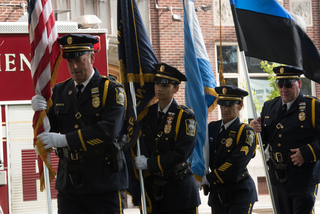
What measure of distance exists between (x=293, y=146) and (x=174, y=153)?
165cm

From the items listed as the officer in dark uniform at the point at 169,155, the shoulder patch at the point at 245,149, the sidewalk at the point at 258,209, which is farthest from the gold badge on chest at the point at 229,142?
the sidewalk at the point at 258,209

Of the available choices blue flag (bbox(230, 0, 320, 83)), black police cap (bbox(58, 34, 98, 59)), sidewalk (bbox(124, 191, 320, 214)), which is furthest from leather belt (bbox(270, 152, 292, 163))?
sidewalk (bbox(124, 191, 320, 214))

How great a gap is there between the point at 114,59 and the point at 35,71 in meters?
8.52

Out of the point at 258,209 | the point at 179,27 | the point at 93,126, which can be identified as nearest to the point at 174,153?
the point at 93,126

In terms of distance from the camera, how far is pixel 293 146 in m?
5.00

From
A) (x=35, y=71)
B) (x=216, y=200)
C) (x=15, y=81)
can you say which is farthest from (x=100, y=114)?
(x=15, y=81)

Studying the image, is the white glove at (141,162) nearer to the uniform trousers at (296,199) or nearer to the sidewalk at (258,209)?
the uniform trousers at (296,199)

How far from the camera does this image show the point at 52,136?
3.54 meters

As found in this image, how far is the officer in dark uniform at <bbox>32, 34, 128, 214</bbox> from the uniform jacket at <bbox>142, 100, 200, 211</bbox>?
471mm

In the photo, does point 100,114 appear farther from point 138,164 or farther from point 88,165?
point 138,164

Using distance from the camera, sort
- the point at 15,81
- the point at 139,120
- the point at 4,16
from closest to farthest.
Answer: the point at 139,120 < the point at 15,81 < the point at 4,16

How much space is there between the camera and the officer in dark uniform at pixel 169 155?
4098mm

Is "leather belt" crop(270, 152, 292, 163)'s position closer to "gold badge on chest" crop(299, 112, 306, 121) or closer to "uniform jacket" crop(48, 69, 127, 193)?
"gold badge on chest" crop(299, 112, 306, 121)

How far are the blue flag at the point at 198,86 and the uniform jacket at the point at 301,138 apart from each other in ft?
2.69
